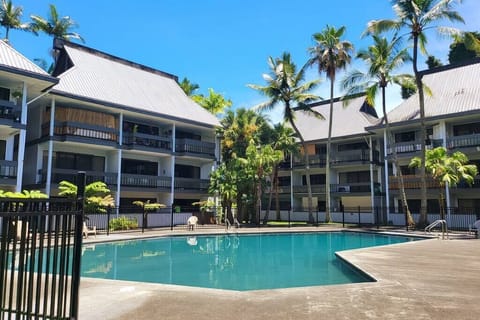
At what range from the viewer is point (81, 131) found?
87.2 feet

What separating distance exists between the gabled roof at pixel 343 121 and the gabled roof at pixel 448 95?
144 inches

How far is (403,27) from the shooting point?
26266mm

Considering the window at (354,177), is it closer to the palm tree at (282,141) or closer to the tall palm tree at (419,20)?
the palm tree at (282,141)

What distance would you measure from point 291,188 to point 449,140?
16.8m

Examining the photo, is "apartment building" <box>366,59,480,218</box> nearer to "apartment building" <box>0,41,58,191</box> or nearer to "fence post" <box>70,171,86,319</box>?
"apartment building" <box>0,41,58,191</box>

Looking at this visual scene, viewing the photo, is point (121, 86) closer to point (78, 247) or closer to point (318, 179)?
point (318, 179)

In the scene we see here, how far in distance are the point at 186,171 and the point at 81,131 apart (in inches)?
453

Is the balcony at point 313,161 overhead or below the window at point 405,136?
below

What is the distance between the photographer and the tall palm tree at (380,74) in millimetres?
27953

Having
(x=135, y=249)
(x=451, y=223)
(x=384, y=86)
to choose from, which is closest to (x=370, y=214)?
(x=451, y=223)

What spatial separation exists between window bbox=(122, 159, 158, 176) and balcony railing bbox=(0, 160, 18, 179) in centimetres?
1034

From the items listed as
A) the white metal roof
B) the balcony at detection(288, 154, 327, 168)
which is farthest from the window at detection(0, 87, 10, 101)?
the balcony at detection(288, 154, 327, 168)

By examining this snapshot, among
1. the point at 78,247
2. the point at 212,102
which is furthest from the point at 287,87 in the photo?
the point at 78,247

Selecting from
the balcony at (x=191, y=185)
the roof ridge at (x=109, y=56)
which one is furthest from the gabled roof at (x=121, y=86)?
the balcony at (x=191, y=185)
